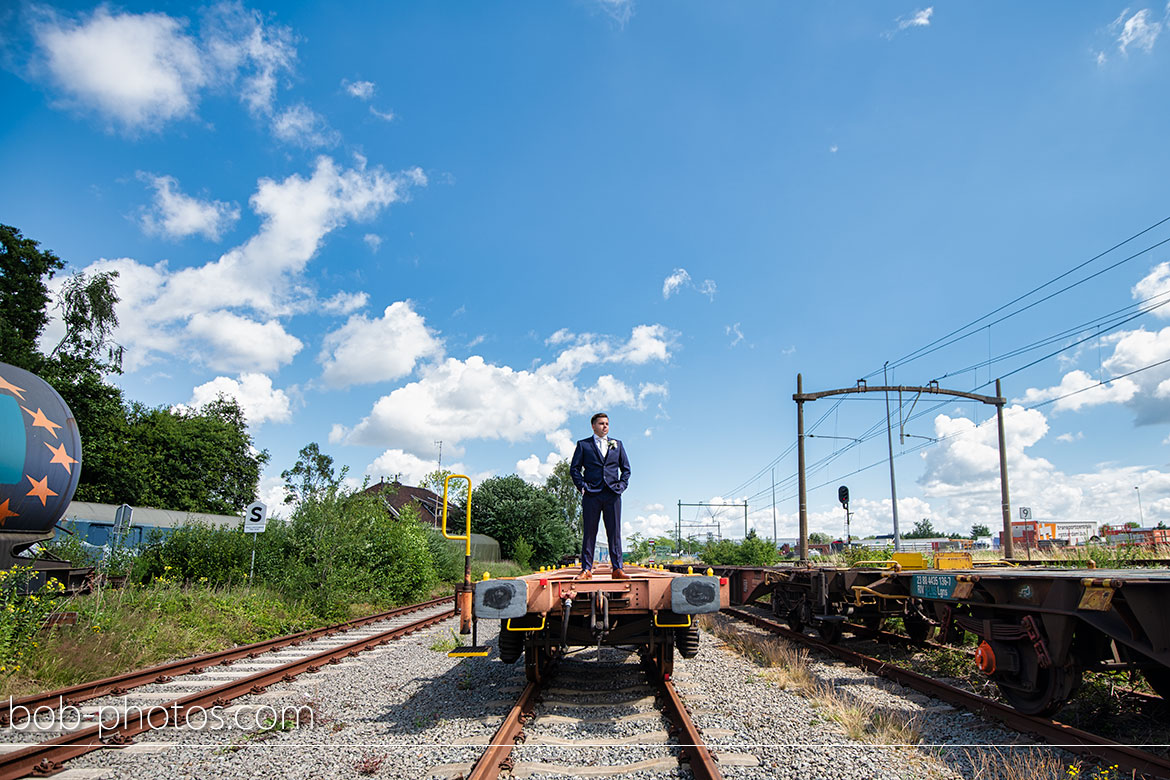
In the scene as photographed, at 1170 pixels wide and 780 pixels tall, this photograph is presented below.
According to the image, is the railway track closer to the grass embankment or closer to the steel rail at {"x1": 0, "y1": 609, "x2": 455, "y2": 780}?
the steel rail at {"x1": 0, "y1": 609, "x2": 455, "y2": 780}

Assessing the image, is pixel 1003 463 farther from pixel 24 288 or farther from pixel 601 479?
pixel 24 288

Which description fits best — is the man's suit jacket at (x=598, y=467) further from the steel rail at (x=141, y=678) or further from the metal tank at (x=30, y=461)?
the metal tank at (x=30, y=461)

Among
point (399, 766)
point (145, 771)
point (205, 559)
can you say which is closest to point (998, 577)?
point (399, 766)

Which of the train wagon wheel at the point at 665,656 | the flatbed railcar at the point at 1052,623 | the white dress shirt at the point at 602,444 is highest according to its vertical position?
the white dress shirt at the point at 602,444

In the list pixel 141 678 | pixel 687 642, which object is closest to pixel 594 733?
pixel 687 642

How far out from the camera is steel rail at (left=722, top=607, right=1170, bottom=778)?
4.29 metres

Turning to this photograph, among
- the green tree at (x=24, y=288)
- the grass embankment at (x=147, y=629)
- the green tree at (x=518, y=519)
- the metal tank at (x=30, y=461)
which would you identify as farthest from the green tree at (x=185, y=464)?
the metal tank at (x=30, y=461)

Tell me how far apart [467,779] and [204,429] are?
162 ft

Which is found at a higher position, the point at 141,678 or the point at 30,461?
the point at 30,461

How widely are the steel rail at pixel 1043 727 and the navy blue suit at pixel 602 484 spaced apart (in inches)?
139

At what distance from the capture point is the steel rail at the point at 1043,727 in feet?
14.1

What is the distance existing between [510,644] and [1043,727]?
456 cm

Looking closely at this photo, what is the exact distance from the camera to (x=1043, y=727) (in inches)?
201

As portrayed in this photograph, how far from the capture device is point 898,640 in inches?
377
